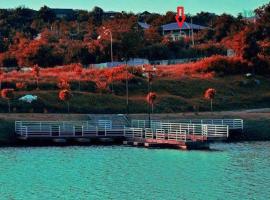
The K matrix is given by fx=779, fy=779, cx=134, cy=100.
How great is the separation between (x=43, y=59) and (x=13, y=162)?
184 feet

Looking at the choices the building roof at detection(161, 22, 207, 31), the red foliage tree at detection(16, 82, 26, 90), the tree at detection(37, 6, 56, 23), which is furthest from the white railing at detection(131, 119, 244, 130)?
the tree at detection(37, 6, 56, 23)

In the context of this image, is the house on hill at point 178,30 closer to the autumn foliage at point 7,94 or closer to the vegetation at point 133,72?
the vegetation at point 133,72

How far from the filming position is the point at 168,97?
275 ft

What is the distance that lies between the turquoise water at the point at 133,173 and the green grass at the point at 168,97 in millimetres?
12742

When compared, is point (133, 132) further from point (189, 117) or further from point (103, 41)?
point (103, 41)

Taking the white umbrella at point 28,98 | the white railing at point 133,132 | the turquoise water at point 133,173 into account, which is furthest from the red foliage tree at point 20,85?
the turquoise water at point 133,173

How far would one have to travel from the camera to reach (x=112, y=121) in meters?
72.7

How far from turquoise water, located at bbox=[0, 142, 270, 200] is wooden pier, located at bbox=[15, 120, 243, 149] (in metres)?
1.55

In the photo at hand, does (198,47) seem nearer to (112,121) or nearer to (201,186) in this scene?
(112,121)

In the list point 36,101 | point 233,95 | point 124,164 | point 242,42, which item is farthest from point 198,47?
point 124,164

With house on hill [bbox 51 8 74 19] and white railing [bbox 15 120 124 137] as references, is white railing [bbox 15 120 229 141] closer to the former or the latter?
white railing [bbox 15 120 124 137]

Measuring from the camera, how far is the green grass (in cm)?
7662

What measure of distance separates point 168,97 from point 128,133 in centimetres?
1666

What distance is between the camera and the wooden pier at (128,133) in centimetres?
6425
